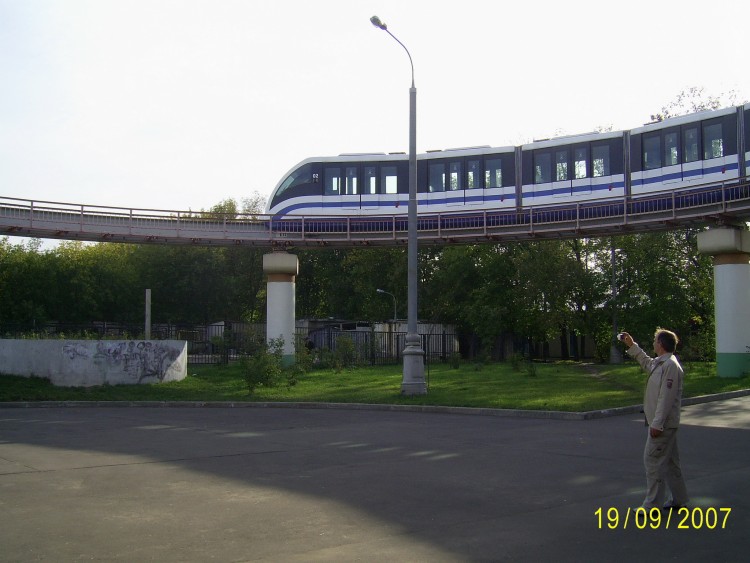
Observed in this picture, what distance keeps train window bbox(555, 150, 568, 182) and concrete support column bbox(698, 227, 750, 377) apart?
5920 mm

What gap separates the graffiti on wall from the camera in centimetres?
2554

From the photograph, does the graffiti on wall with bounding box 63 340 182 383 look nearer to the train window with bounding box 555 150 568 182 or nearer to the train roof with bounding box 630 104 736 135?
the train window with bounding box 555 150 568 182

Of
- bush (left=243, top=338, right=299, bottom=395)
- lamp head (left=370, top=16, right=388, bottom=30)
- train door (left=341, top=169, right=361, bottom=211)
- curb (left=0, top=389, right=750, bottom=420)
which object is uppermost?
lamp head (left=370, top=16, right=388, bottom=30)

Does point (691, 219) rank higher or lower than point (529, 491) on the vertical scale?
higher

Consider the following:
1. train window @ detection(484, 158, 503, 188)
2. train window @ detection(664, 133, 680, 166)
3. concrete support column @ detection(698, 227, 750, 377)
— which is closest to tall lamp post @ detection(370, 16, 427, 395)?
train window @ detection(484, 158, 503, 188)

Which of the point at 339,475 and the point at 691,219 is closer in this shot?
the point at 339,475

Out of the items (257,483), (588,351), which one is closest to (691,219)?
(257,483)

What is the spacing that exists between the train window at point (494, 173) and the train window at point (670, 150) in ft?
21.9

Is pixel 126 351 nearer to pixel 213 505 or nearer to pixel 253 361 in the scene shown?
pixel 253 361

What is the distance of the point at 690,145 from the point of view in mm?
28281

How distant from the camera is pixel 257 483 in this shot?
32.0 feet

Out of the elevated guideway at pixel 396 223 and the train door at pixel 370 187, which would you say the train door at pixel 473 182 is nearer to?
the elevated guideway at pixel 396 223

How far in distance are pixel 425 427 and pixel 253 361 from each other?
31.5ft

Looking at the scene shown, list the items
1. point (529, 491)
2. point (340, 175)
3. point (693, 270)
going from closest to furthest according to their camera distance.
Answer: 1. point (529, 491)
2. point (340, 175)
3. point (693, 270)
